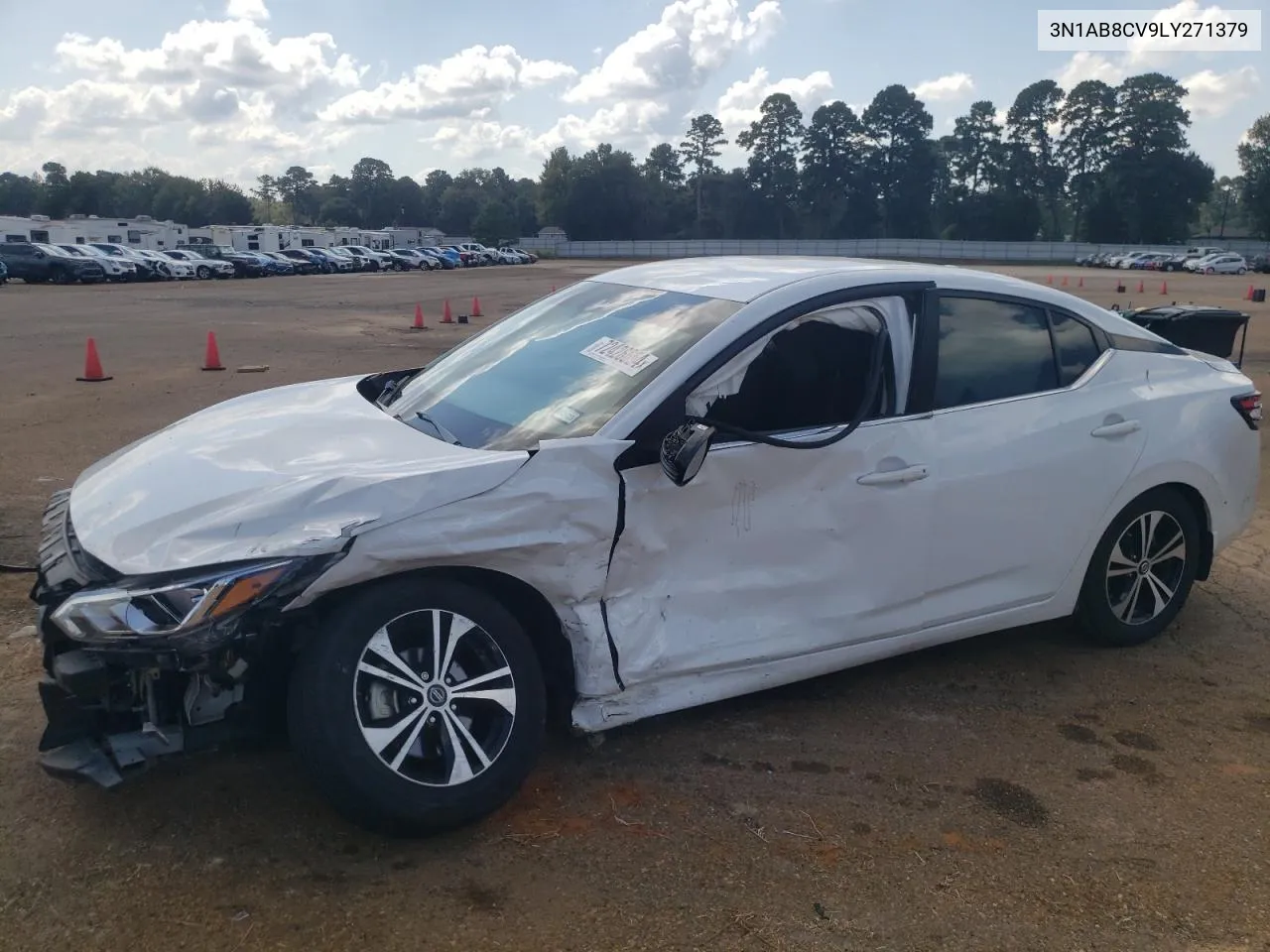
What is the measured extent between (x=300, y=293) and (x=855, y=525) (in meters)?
37.0

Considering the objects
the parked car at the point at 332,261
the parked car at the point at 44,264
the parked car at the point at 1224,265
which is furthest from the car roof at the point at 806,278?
the parked car at the point at 1224,265

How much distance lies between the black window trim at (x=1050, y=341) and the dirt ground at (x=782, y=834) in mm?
1194

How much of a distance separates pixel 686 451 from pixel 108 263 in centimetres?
4726

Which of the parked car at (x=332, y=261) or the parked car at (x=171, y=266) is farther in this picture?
the parked car at (x=332, y=261)

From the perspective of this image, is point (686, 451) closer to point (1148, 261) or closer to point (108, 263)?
point (108, 263)

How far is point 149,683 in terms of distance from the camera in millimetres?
2953

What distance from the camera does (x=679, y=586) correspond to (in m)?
3.55

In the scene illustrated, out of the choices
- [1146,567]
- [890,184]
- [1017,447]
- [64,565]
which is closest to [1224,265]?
[890,184]

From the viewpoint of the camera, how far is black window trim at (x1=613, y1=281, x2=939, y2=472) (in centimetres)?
345

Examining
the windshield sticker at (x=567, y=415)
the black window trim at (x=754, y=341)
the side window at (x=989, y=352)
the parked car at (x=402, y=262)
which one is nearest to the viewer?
the black window trim at (x=754, y=341)

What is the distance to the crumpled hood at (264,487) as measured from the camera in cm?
299

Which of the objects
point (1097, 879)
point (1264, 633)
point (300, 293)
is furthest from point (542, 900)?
point (300, 293)

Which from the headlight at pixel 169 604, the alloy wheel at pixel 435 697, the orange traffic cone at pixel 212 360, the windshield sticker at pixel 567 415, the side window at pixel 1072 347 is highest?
the side window at pixel 1072 347

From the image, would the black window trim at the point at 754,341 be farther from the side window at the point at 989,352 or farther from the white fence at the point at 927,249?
the white fence at the point at 927,249
